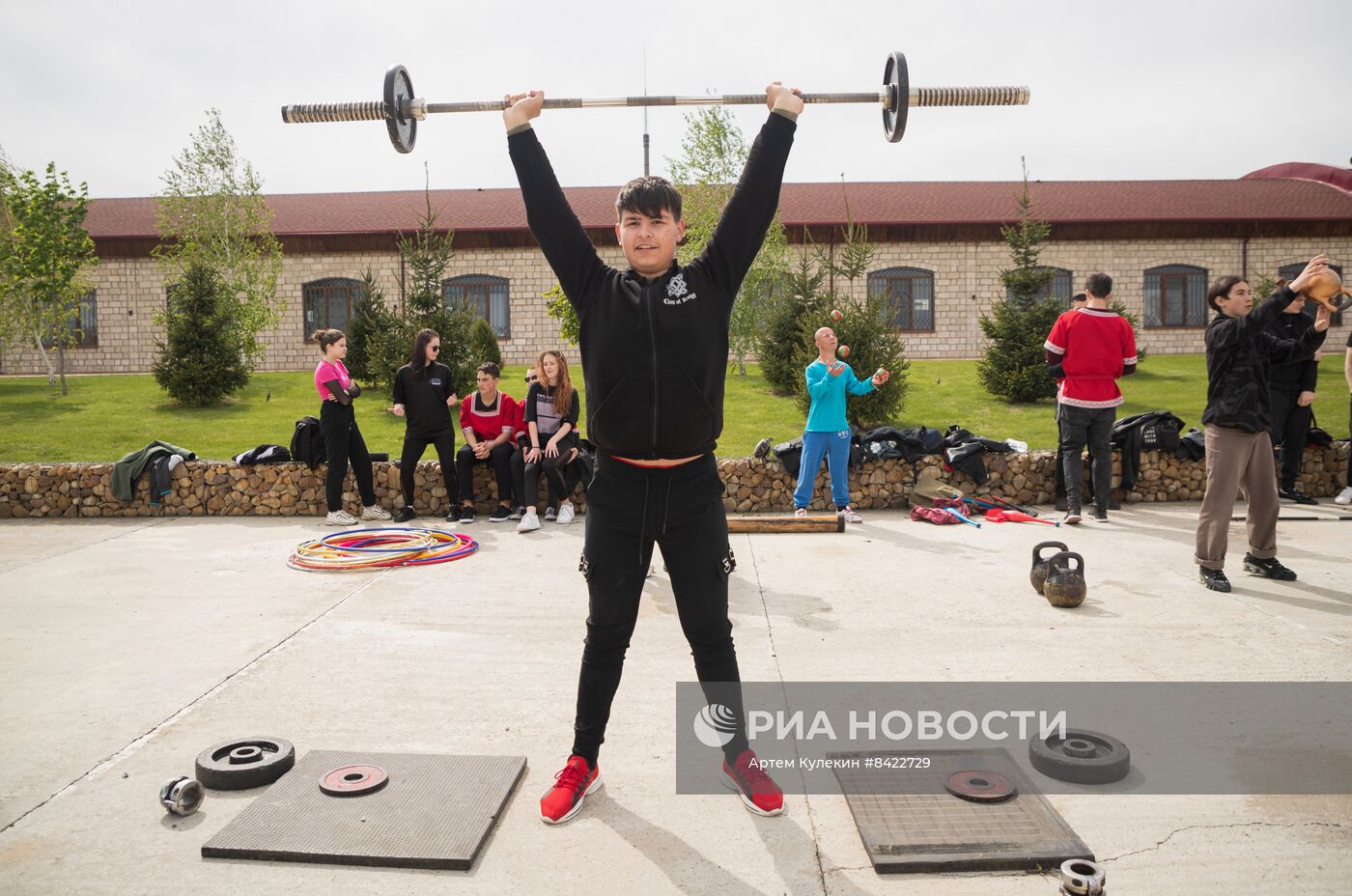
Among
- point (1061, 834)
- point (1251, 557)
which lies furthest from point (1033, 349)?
point (1061, 834)

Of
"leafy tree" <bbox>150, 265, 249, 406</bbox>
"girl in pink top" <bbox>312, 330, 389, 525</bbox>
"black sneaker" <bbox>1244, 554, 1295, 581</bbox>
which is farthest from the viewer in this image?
"leafy tree" <bbox>150, 265, 249, 406</bbox>

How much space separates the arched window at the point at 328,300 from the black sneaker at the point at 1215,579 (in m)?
25.2

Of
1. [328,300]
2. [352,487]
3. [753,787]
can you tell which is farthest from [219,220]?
[753,787]

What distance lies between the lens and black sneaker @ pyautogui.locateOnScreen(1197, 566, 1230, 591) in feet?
20.9

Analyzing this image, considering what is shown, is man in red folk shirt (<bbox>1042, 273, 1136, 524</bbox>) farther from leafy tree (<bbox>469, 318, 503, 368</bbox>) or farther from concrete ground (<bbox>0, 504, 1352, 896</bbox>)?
leafy tree (<bbox>469, 318, 503, 368</bbox>)

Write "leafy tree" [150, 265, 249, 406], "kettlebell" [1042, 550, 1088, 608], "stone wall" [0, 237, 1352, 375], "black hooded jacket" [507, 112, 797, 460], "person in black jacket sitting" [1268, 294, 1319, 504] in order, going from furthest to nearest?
"stone wall" [0, 237, 1352, 375], "leafy tree" [150, 265, 249, 406], "person in black jacket sitting" [1268, 294, 1319, 504], "kettlebell" [1042, 550, 1088, 608], "black hooded jacket" [507, 112, 797, 460]

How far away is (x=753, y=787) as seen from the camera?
3398mm

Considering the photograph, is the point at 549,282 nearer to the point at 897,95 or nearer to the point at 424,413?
the point at 424,413

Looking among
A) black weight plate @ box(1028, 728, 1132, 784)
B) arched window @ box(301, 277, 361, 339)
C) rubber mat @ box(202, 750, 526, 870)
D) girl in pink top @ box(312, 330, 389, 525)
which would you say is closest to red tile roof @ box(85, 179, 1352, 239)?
arched window @ box(301, 277, 361, 339)

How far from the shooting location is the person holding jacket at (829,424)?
891cm

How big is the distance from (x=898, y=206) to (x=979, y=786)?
90.7 ft

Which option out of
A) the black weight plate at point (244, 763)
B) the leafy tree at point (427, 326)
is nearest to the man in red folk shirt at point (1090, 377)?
the black weight plate at point (244, 763)

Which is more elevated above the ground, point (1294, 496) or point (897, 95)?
point (897, 95)

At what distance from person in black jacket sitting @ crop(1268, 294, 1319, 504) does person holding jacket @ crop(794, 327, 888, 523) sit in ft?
13.6
